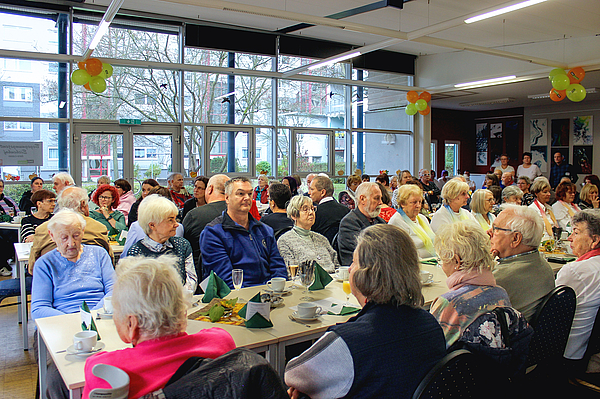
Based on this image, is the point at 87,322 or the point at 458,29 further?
the point at 458,29

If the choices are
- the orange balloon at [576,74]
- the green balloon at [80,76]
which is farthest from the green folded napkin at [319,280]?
the orange balloon at [576,74]

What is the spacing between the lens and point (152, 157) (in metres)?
9.91

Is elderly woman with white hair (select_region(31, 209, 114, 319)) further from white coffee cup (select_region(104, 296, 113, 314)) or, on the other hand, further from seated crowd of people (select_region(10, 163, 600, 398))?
white coffee cup (select_region(104, 296, 113, 314))

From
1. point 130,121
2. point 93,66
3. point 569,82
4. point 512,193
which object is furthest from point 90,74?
point 569,82

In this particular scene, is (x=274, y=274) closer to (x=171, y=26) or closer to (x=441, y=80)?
(x=171, y=26)

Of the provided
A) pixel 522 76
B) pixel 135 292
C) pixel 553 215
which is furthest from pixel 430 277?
pixel 522 76

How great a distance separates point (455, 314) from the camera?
6.30 ft

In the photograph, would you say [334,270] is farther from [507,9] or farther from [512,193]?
[507,9]

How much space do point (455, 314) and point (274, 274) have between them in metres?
1.85

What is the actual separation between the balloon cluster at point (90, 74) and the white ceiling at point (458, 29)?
158cm

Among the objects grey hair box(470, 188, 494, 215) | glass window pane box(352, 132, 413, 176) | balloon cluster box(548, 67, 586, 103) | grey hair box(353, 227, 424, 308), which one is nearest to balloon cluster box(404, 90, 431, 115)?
glass window pane box(352, 132, 413, 176)

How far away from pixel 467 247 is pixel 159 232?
1977mm

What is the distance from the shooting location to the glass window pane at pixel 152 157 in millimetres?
9742

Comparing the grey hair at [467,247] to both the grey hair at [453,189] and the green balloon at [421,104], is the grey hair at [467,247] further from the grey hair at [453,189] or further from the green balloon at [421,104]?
the green balloon at [421,104]
